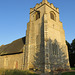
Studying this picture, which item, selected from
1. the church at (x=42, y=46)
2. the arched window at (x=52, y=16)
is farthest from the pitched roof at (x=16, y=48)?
A: the arched window at (x=52, y=16)

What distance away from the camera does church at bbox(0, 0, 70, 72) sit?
15858 millimetres

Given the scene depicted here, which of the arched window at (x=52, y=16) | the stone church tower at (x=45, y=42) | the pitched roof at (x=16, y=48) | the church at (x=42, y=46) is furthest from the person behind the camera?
the arched window at (x=52, y=16)

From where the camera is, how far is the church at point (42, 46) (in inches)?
624

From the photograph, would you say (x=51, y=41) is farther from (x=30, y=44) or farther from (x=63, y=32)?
(x=63, y=32)

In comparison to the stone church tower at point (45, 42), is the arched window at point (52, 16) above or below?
above

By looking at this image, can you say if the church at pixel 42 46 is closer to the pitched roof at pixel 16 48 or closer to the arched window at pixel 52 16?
the arched window at pixel 52 16

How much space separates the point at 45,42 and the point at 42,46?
4.11 ft

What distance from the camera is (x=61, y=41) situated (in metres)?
20.2

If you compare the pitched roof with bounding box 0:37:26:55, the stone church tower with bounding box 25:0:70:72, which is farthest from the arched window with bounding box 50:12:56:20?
the pitched roof with bounding box 0:37:26:55

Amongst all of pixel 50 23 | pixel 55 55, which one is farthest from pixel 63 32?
pixel 55 55

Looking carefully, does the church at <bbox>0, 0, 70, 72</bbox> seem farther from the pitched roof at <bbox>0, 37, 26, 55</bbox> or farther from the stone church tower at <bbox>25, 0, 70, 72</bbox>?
the pitched roof at <bbox>0, 37, 26, 55</bbox>

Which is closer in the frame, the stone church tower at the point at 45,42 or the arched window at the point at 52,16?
the stone church tower at the point at 45,42

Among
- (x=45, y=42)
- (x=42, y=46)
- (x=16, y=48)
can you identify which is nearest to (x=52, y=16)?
(x=45, y=42)

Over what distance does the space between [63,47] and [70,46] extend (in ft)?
55.3
